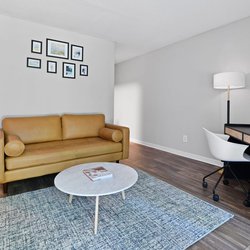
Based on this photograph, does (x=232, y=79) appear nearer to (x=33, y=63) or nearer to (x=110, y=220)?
(x=110, y=220)

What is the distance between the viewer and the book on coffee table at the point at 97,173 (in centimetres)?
170

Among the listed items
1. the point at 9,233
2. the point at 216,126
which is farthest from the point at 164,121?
the point at 9,233

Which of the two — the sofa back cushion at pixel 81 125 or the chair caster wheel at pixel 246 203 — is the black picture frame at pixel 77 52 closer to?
the sofa back cushion at pixel 81 125

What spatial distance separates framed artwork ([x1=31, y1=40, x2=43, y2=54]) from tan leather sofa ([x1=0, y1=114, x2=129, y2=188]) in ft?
3.53

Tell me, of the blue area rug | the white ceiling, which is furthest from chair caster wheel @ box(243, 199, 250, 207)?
the white ceiling

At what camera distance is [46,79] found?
3.12 metres

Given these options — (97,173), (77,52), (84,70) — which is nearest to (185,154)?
(97,173)

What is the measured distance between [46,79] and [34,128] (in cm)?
89

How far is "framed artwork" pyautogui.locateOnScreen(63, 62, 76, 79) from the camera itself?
328 cm

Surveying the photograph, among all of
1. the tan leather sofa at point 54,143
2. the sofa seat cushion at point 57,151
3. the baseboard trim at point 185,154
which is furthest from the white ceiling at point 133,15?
the baseboard trim at point 185,154

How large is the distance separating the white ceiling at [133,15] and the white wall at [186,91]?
303mm

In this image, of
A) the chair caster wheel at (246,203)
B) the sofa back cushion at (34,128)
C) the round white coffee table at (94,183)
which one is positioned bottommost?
the chair caster wheel at (246,203)

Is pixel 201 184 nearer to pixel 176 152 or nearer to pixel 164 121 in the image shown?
pixel 176 152

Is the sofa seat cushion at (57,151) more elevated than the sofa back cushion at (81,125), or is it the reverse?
the sofa back cushion at (81,125)
